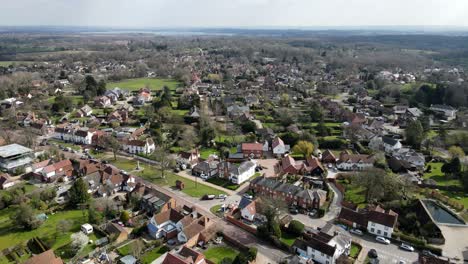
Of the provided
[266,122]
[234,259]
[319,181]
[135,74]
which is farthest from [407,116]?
[135,74]

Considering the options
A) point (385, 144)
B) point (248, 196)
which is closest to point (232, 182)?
point (248, 196)

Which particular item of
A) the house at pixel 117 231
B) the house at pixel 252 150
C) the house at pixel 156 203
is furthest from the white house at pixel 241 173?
the house at pixel 117 231

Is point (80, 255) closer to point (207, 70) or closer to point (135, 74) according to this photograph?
point (135, 74)

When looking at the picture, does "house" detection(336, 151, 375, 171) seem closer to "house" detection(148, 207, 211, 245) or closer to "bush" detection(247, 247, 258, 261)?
"house" detection(148, 207, 211, 245)

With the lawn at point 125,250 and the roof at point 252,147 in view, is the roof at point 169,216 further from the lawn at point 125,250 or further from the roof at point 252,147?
the roof at point 252,147

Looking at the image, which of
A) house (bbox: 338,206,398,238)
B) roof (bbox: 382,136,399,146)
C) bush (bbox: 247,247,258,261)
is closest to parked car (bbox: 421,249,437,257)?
house (bbox: 338,206,398,238)

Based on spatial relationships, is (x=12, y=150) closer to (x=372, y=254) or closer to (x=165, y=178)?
(x=165, y=178)
